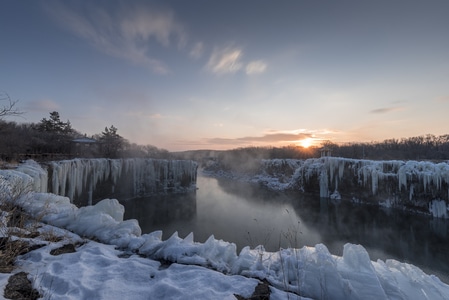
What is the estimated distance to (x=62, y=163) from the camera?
17.5 meters

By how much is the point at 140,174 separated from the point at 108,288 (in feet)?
89.9

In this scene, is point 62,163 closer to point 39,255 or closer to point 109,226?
point 109,226

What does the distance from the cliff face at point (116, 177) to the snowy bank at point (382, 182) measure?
18830 millimetres

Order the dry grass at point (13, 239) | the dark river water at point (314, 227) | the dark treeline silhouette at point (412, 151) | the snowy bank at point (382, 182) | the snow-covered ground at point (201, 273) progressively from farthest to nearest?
the dark treeline silhouette at point (412, 151)
the snowy bank at point (382, 182)
the dark river water at point (314, 227)
the dry grass at point (13, 239)
the snow-covered ground at point (201, 273)

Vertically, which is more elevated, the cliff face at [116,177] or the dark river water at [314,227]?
the cliff face at [116,177]

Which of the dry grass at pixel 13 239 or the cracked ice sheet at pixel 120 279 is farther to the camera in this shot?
the dry grass at pixel 13 239

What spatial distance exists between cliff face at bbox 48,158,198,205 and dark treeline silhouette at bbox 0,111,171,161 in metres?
2.55

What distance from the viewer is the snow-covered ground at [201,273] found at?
10.3ft

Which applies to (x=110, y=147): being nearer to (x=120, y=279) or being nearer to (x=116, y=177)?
(x=116, y=177)

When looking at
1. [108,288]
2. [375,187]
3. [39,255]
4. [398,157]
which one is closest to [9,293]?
[108,288]

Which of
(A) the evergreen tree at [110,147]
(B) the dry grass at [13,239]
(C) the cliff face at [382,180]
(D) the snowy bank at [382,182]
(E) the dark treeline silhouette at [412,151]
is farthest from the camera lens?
(E) the dark treeline silhouette at [412,151]

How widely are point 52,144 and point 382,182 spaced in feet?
121

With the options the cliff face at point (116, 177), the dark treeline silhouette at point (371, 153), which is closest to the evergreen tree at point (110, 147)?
the cliff face at point (116, 177)

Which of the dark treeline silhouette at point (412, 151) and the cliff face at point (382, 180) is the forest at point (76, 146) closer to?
the dark treeline silhouette at point (412, 151)
